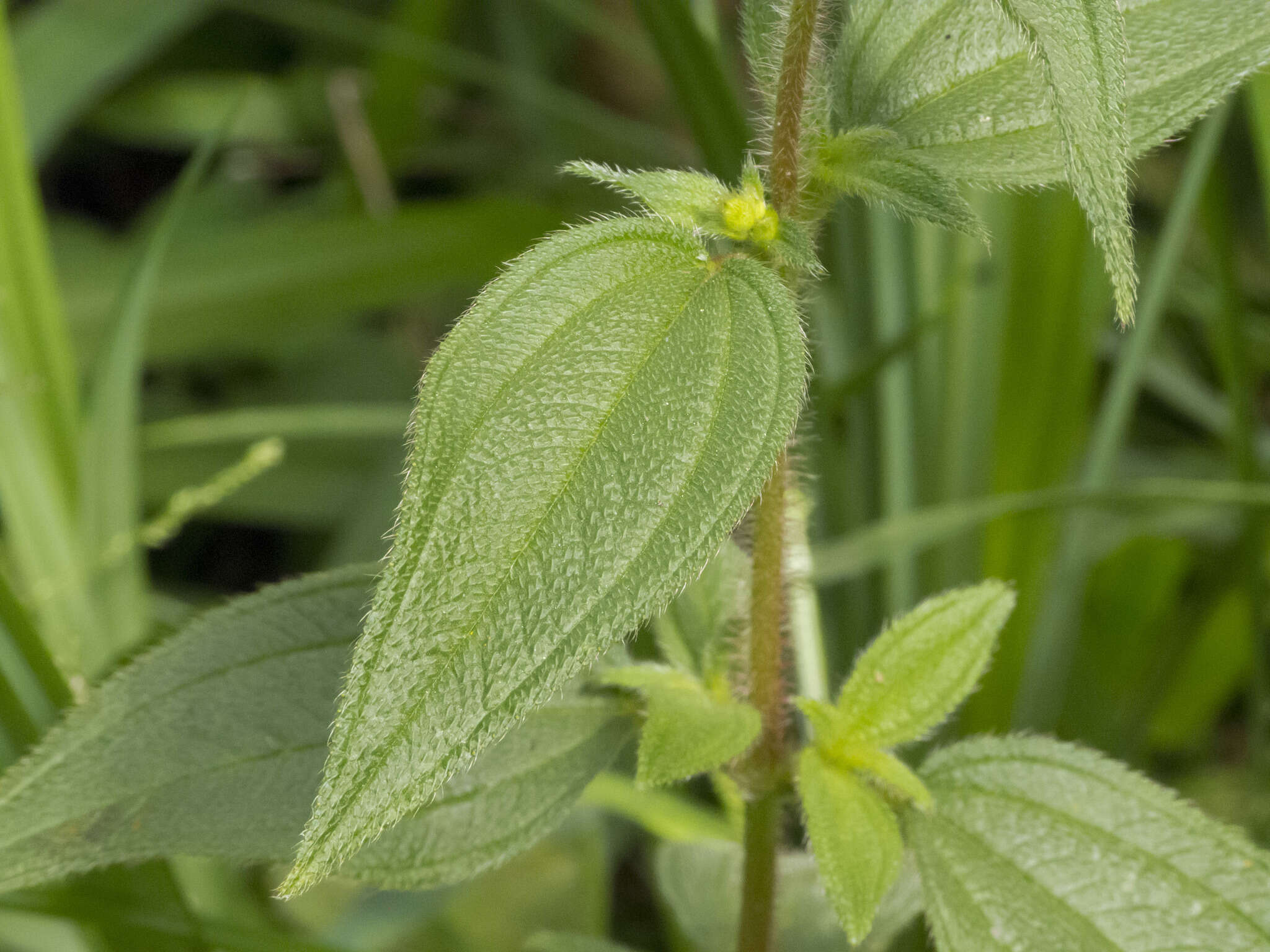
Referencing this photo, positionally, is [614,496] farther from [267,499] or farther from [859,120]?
[267,499]

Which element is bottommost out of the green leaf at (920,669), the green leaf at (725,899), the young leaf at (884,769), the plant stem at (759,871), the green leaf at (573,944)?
the green leaf at (725,899)

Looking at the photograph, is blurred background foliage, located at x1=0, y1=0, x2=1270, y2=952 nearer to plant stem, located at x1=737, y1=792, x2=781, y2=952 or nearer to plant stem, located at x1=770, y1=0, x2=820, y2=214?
plant stem, located at x1=770, y1=0, x2=820, y2=214

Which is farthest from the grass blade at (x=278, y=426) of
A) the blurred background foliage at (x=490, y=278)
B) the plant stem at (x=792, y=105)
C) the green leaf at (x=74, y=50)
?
the plant stem at (x=792, y=105)

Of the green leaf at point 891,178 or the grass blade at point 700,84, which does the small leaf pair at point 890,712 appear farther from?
the grass blade at point 700,84

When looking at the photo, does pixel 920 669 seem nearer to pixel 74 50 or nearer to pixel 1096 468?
pixel 1096 468

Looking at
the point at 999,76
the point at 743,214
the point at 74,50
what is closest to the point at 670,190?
the point at 743,214

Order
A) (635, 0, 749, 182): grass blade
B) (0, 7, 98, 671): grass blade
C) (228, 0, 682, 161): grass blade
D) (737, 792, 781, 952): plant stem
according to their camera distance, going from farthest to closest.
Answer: (228, 0, 682, 161): grass blade, (0, 7, 98, 671): grass blade, (635, 0, 749, 182): grass blade, (737, 792, 781, 952): plant stem

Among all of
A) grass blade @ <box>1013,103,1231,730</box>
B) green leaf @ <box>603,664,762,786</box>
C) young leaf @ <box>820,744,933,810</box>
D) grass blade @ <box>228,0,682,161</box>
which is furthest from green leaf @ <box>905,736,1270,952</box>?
grass blade @ <box>228,0,682,161</box>
